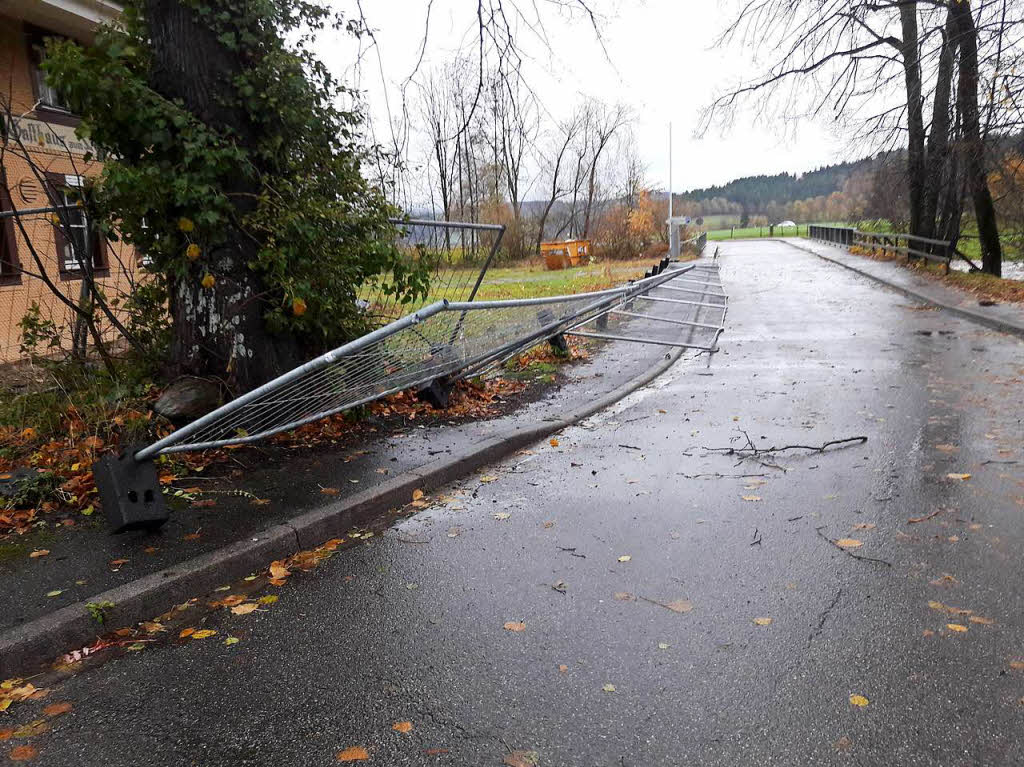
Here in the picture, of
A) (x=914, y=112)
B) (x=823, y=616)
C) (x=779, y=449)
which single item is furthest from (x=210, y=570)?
(x=914, y=112)

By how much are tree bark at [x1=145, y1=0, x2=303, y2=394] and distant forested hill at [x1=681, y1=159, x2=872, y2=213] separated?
391 feet

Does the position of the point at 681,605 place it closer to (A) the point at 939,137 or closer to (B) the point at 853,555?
(B) the point at 853,555

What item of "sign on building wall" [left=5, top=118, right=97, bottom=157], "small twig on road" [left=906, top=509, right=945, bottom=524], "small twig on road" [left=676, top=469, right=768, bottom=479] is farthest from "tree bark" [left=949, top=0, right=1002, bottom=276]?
"sign on building wall" [left=5, top=118, right=97, bottom=157]

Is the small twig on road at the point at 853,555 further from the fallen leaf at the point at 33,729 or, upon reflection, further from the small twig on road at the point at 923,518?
the fallen leaf at the point at 33,729

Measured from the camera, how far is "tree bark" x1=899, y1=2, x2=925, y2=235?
17.9 meters

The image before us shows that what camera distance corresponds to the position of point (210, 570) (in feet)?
13.5

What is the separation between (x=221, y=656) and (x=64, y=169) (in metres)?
13.1

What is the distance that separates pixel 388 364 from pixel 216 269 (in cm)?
154

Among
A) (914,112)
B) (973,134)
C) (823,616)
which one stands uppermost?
(914,112)

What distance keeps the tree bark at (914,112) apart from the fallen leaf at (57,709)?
685 inches

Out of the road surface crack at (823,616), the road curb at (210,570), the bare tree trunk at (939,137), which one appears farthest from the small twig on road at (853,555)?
the bare tree trunk at (939,137)

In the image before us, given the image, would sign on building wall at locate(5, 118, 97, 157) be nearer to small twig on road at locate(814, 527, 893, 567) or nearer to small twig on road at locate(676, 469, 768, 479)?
small twig on road at locate(676, 469, 768, 479)

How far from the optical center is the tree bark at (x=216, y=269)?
5.76 meters

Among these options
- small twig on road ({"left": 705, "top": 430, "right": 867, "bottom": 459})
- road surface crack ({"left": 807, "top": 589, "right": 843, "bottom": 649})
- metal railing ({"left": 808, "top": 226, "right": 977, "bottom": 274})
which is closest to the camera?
road surface crack ({"left": 807, "top": 589, "right": 843, "bottom": 649})
